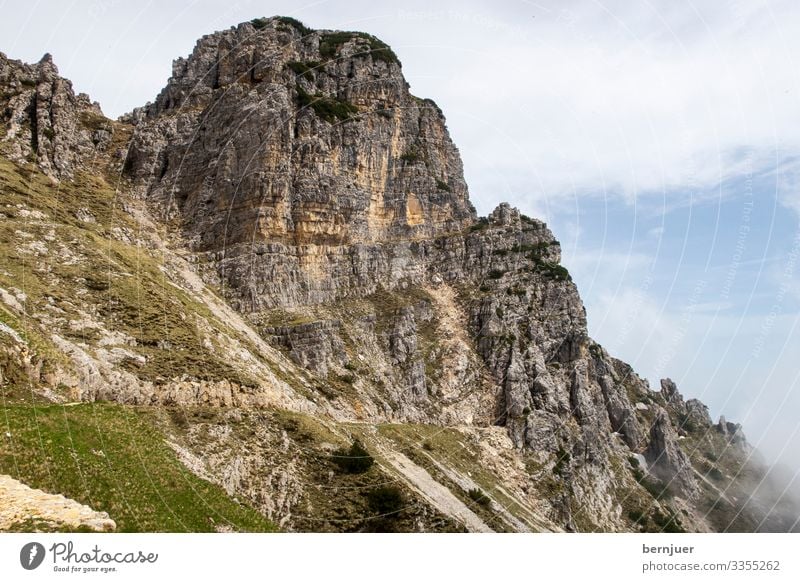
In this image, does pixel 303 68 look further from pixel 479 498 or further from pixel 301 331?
pixel 479 498

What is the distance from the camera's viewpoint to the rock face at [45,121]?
84.2 metres

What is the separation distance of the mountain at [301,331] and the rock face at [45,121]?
470mm

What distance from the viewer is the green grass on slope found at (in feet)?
78.1

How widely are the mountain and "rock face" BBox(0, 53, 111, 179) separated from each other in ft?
1.54

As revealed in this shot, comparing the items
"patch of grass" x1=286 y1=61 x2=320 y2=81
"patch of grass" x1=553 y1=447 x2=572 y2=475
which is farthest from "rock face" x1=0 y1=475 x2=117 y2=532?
"patch of grass" x1=286 y1=61 x2=320 y2=81

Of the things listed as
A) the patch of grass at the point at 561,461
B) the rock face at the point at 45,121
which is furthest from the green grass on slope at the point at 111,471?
the patch of grass at the point at 561,461

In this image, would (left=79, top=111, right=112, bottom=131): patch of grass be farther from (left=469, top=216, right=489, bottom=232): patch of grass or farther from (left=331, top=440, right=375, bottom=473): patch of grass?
(left=331, top=440, right=375, bottom=473): patch of grass

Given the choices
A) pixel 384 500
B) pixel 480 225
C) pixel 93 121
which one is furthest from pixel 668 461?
pixel 93 121

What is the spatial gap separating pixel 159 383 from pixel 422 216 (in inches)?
3280

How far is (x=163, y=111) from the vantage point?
4759 inches

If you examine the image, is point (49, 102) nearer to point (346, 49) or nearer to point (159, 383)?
point (346, 49)

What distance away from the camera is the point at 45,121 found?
89.3 meters

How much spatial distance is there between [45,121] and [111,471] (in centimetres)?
8473
